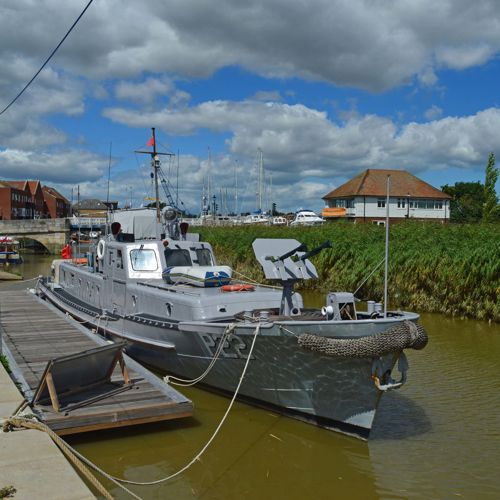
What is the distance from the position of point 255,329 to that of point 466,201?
3194 inches

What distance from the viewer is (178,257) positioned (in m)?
13.3

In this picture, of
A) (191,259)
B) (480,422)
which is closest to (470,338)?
(480,422)

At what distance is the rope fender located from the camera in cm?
773

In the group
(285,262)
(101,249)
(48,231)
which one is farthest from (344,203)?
(285,262)

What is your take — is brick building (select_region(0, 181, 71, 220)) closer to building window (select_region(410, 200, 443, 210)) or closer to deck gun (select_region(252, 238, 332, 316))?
building window (select_region(410, 200, 443, 210))

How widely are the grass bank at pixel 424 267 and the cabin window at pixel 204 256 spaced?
861 cm

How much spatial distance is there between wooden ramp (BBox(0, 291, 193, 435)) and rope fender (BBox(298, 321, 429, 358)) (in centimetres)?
216

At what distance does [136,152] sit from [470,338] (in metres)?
10.2

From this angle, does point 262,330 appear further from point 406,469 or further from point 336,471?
point 406,469

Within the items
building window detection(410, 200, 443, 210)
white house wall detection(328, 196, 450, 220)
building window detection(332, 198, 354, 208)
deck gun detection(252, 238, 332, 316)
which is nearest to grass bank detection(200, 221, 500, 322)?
deck gun detection(252, 238, 332, 316)

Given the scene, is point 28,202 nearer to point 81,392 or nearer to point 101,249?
point 101,249

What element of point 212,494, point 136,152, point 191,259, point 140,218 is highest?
point 136,152

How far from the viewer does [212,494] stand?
6.84 m

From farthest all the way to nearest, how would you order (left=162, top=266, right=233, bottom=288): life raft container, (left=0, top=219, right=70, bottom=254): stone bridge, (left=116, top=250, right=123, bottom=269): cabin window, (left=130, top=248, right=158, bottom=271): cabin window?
(left=0, top=219, right=70, bottom=254): stone bridge, (left=116, top=250, right=123, bottom=269): cabin window, (left=130, top=248, right=158, bottom=271): cabin window, (left=162, top=266, right=233, bottom=288): life raft container
